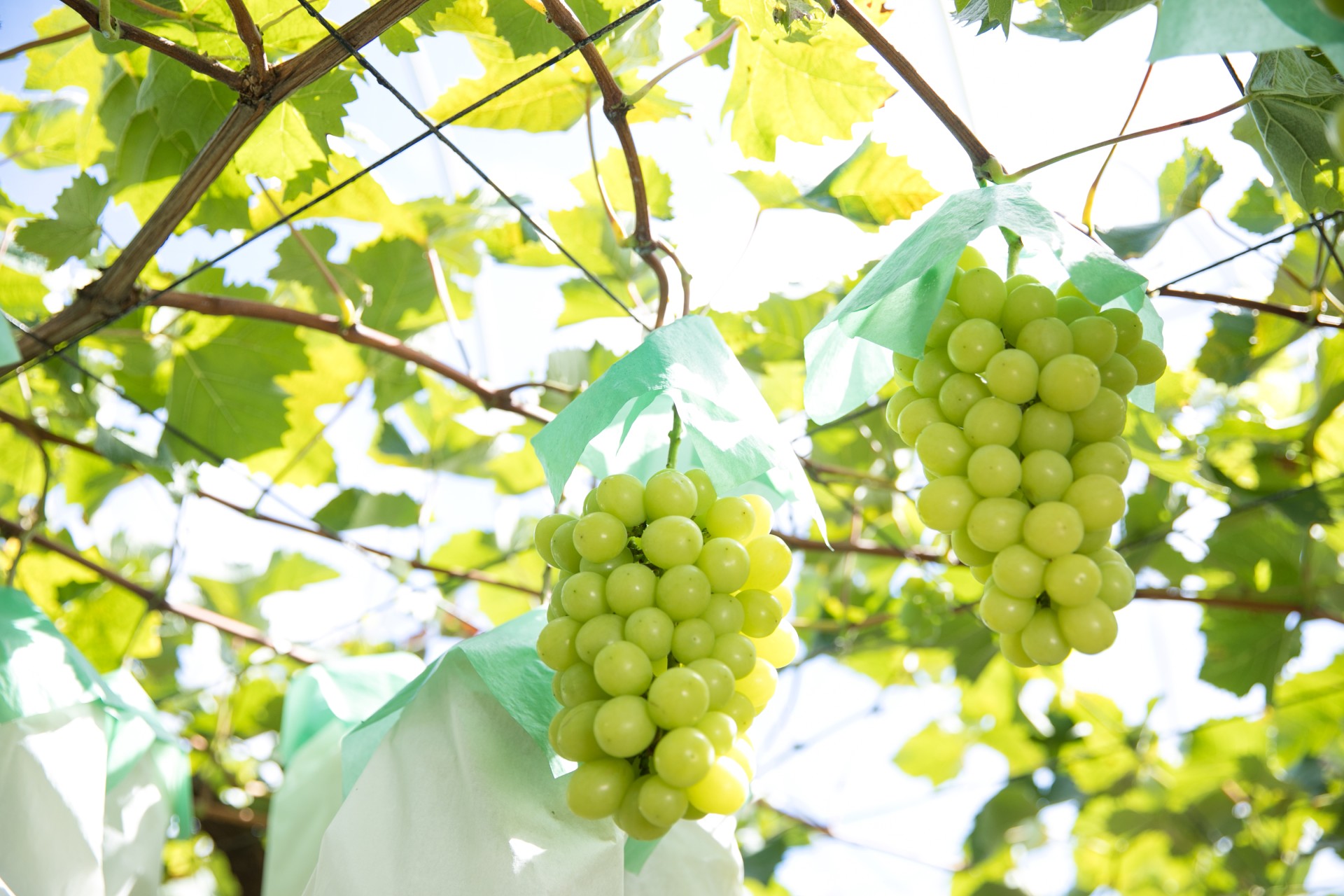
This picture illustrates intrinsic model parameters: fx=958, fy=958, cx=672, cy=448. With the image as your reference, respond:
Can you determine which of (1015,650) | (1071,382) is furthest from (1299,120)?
(1015,650)

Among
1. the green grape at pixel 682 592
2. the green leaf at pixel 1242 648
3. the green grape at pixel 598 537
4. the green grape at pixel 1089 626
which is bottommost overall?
the green leaf at pixel 1242 648

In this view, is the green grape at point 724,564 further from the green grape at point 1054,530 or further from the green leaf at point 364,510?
the green leaf at point 364,510

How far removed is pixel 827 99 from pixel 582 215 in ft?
0.89

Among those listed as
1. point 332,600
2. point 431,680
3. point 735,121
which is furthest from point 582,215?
point 332,600

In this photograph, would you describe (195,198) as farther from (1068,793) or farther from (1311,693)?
(1311,693)

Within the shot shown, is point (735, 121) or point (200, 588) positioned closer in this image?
point (735, 121)

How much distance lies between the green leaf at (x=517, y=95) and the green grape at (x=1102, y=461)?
54cm

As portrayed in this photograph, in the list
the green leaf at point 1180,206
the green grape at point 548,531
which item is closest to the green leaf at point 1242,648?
the green leaf at point 1180,206

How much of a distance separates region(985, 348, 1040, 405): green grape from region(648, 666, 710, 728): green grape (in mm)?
198

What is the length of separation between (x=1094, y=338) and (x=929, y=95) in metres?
0.19

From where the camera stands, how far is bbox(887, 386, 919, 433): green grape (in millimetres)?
531

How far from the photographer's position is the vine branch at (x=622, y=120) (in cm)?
61

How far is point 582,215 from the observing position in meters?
0.91

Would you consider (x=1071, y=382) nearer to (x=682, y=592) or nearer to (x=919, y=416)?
(x=919, y=416)
